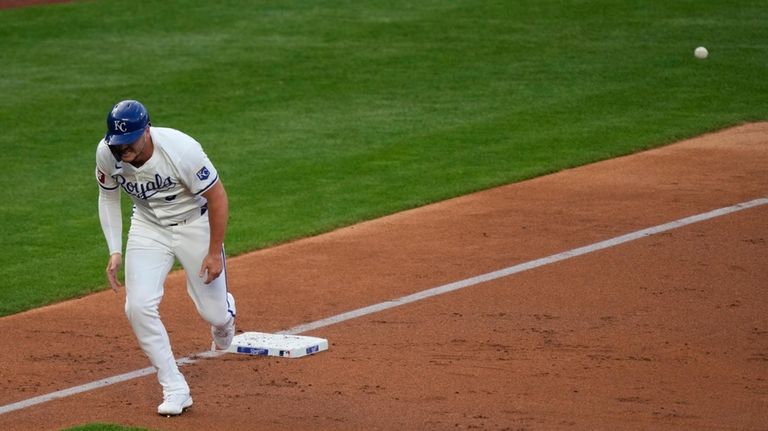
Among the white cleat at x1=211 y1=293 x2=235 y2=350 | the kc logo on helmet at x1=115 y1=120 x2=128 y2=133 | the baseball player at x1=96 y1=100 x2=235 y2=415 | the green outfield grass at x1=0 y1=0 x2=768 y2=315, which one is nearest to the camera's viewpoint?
the kc logo on helmet at x1=115 y1=120 x2=128 y2=133

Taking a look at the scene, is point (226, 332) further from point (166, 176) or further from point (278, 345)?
point (166, 176)

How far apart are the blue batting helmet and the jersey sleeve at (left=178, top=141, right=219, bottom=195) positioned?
309mm

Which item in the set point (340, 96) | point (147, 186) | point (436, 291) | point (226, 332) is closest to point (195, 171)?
point (147, 186)

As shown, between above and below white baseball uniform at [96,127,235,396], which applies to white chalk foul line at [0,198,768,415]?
below

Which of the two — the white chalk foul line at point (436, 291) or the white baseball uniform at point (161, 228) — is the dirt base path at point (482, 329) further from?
the white baseball uniform at point (161, 228)

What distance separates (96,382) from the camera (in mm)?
8172

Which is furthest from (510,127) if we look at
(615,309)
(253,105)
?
(615,309)

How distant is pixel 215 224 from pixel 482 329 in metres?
2.23

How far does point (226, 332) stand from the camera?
8195mm

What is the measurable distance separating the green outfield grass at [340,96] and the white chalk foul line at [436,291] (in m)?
2.00

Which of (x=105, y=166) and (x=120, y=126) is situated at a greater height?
(x=120, y=126)

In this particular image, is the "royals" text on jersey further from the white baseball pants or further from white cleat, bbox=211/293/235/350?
white cleat, bbox=211/293/235/350

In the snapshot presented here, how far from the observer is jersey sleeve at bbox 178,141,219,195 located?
24.4ft

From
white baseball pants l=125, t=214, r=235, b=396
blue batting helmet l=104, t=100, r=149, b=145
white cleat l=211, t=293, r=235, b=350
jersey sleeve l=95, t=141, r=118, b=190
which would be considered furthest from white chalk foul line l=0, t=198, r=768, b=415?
blue batting helmet l=104, t=100, r=149, b=145
